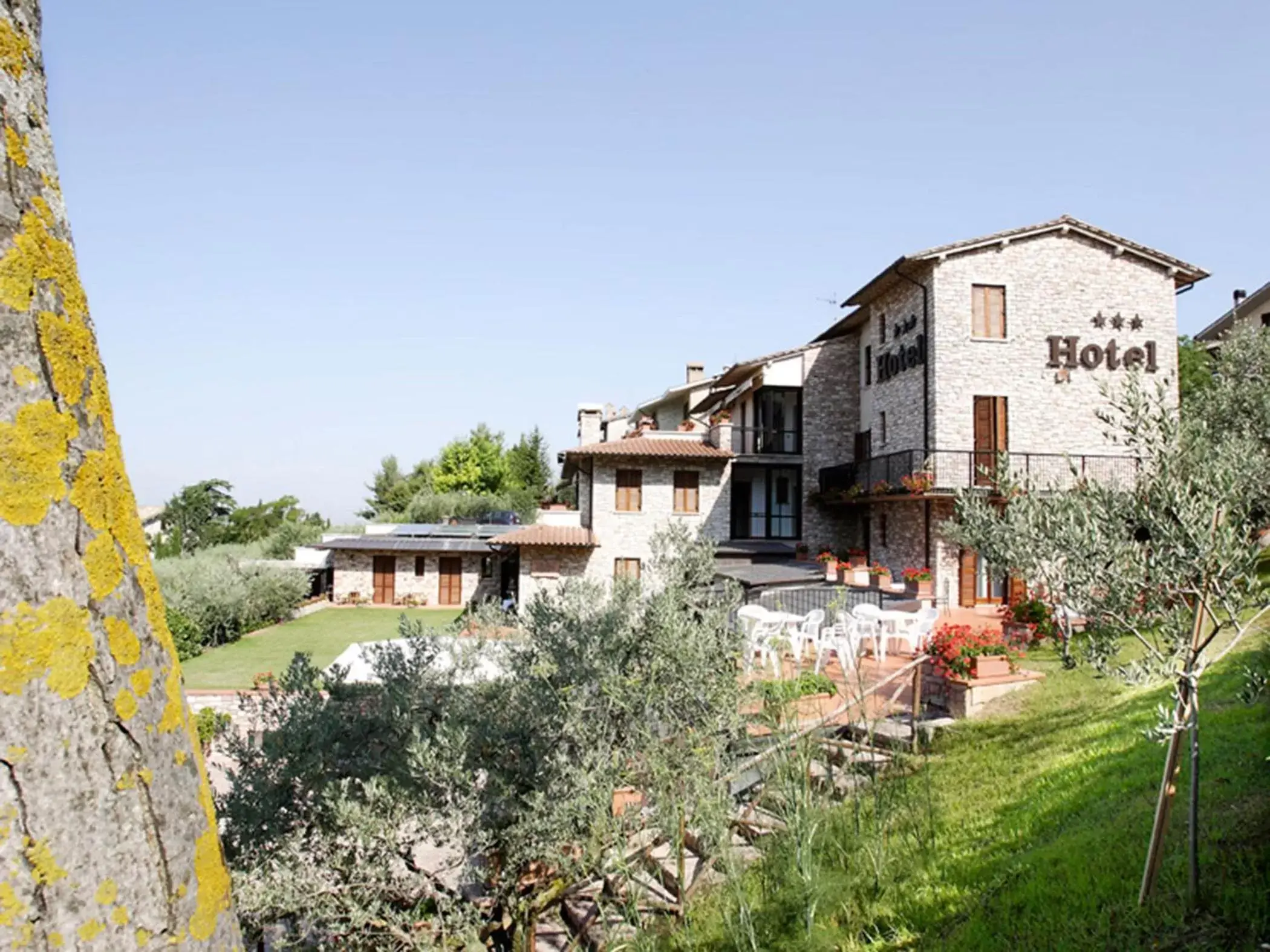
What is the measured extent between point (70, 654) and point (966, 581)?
2111 cm

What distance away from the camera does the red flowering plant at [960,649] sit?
10.2 meters

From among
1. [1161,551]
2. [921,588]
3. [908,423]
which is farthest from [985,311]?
[1161,551]

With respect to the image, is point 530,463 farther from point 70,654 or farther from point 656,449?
point 70,654

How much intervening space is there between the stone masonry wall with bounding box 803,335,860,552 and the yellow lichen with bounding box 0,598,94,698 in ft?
83.8

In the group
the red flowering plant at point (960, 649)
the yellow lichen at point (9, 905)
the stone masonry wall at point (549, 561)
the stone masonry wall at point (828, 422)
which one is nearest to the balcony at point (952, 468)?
the stone masonry wall at point (828, 422)

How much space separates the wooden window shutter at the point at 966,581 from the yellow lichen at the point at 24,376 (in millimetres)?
20929

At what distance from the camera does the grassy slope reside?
444cm

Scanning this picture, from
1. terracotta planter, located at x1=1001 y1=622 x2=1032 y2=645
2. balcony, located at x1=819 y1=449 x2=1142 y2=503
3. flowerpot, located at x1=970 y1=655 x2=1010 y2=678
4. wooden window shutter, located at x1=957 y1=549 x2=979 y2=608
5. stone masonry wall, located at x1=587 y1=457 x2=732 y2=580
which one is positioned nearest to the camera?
flowerpot, located at x1=970 y1=655 x2=1010 y2=678

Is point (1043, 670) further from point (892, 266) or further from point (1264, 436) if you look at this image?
point (892, 266)

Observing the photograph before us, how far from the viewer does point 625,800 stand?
5.77m

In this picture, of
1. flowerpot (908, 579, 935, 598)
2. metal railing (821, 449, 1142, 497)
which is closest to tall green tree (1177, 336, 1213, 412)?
metal railing (821, 449, 1142, 497)

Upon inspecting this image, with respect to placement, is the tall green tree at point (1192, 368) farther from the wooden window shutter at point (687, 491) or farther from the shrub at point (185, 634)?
the shrub at point (185, 634)

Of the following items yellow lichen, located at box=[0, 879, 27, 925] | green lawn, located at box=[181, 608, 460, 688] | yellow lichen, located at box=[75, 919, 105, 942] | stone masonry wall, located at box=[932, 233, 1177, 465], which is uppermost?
stone masonry wall, located at box=[932, 233, 1177, 465]

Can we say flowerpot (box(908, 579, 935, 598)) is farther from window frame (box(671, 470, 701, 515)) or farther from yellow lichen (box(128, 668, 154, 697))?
yellow lichen (box(128, 668, 154, 697))
